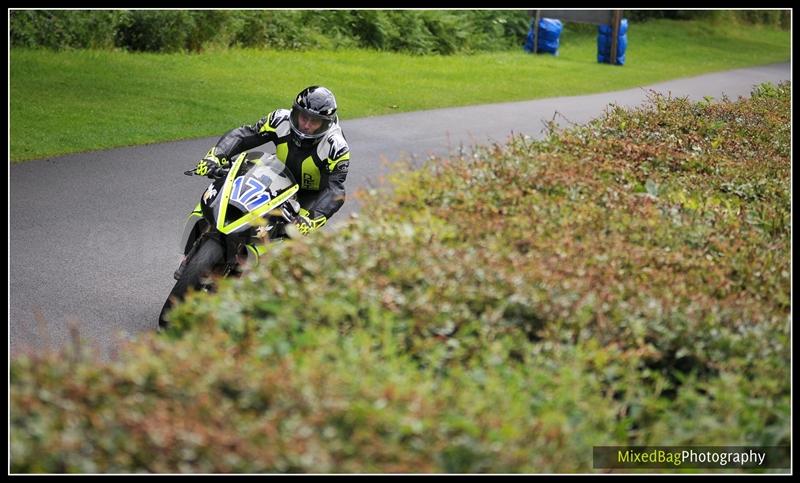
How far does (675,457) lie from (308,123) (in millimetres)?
4527

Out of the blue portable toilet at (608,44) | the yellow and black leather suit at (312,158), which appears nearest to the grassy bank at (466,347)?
the yellow and black leather suit at (312,158)

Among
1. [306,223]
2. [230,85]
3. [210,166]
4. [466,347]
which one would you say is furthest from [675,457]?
[230,85]

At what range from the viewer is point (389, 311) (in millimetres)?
4684

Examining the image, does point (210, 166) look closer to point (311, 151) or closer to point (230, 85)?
point (311, 151)

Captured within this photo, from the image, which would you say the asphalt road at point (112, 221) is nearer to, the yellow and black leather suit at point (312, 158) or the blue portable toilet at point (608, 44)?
the yellow and black leather suit at point (312, 158)

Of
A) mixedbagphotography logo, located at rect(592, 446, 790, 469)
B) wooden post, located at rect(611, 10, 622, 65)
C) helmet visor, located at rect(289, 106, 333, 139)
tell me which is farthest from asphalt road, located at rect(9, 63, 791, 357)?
wooden post, located at rect(611, 10, 622, 65)

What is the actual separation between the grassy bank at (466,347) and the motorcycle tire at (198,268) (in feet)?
5.65

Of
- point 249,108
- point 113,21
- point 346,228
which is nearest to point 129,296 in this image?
point 346,228

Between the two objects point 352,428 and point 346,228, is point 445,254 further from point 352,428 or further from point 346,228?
point 352,428

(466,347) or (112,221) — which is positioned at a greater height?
(466,347)

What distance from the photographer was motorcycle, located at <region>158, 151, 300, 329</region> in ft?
24.8

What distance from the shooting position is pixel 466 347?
15.1ft

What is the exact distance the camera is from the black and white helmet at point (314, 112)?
8039 millimetres
